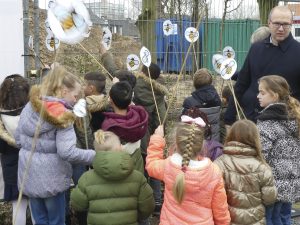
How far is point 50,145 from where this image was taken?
3.75m

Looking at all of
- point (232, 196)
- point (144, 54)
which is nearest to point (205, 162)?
point (232, 196)

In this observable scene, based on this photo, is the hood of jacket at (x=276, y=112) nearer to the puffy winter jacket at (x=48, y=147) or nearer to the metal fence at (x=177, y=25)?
the puffy winter jacket at (x=48, y=147)

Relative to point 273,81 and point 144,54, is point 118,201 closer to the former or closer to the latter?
point 273,81

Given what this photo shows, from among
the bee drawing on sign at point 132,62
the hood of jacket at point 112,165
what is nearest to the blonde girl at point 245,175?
the hood of jacket at point 112,165

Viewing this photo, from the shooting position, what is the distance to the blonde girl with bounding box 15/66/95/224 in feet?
12.0

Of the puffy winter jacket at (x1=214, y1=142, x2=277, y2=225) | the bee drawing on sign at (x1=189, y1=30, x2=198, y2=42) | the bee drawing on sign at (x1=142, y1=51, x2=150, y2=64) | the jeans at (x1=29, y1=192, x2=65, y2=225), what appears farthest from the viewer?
the bee drawing on sign at (x1=189, y1=30, x2=198, y2=42)

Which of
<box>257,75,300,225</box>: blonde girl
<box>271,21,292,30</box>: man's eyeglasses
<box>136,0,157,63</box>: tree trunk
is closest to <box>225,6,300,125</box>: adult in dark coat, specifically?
<box>271,21,292,30</box>: man's eyeglasses

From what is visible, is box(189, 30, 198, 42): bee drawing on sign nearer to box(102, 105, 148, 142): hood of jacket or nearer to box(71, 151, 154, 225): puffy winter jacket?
box(102, 105, 148, 142): hood of jacket

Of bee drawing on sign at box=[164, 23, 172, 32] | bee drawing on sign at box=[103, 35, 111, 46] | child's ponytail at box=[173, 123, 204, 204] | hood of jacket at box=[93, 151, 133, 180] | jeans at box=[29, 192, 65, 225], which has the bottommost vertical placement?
jeans at box=[29, 192, 65, 225]

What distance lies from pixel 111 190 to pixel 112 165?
0.63ft

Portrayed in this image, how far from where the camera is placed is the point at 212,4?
8383 mm

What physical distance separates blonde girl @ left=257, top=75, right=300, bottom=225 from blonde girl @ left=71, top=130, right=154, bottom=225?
1.10m

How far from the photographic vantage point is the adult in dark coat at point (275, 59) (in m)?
4.37

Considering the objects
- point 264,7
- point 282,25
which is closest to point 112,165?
point 282,25
